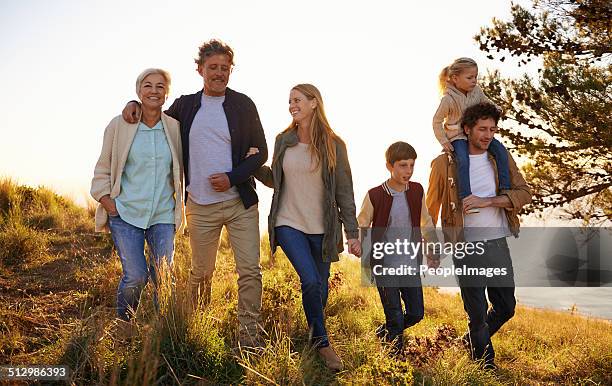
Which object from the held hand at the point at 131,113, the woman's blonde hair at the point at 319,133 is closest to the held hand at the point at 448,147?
the woman's blonde hair at the point at 319,133

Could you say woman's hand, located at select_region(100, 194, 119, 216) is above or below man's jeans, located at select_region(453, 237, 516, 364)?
above

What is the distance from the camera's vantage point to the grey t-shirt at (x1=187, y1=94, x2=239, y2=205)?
493cm

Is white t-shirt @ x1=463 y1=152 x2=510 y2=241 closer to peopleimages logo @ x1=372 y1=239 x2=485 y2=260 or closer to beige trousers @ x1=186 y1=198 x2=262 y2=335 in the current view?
peopleimages logo @ x1=372 y1=239 x2=485 y2=260

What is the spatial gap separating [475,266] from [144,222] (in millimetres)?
2698

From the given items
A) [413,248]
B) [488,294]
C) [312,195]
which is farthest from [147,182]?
[488,294]

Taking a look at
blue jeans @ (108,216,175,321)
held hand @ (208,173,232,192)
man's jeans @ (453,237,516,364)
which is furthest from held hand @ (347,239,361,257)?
blue jeans @ (108,216,175,321)

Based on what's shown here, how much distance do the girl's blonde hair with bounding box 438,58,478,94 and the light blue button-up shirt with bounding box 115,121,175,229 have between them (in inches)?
103

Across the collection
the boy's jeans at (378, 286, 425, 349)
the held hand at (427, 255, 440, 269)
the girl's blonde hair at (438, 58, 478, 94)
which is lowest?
the boy's jeans at (378, 286, 425, 349)

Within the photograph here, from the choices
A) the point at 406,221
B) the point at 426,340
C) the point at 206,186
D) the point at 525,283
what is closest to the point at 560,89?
the point at 525,283

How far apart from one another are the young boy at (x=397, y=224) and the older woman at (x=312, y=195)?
1.48 ft

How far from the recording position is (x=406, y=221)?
5.39 metres

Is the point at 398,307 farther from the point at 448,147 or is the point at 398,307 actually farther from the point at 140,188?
the point at 140,188

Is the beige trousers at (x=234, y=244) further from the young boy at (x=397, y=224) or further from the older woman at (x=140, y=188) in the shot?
the young boy at (x=397, y=224)

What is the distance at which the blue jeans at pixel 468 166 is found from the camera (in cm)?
525
